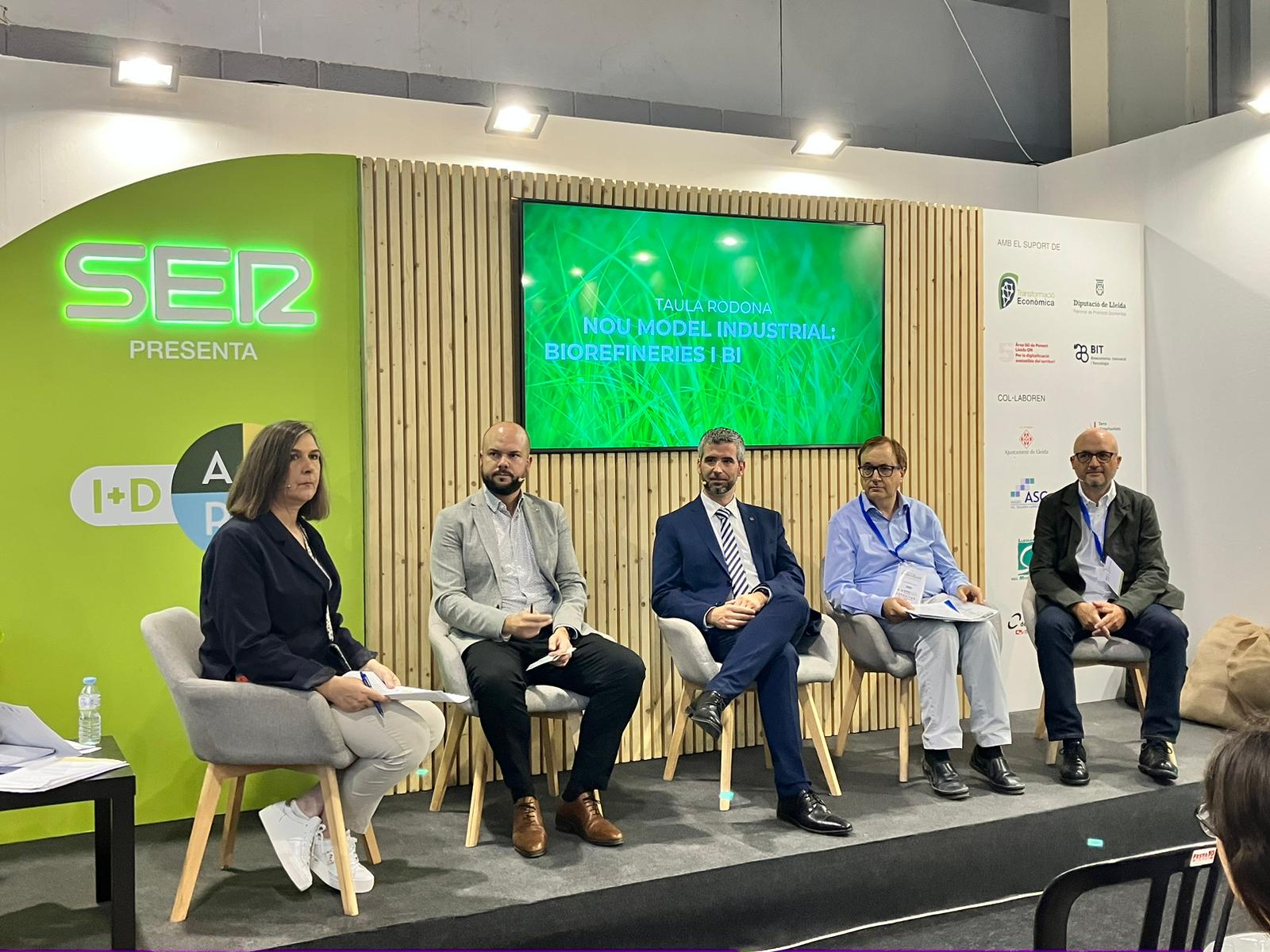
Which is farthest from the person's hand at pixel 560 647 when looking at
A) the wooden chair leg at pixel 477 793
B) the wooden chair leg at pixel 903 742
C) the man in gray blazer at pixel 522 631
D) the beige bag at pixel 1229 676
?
the beige bag at pixel 1229 676

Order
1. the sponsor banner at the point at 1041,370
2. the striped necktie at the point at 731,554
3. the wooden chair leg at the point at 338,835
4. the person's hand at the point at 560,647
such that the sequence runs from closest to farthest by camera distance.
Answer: the wooden chair leg at the point at 338,835 → the person's hand at the point at 560,647 → the striped necktie at the point at 731,554 → the sponsor banner at the point at 1041,370

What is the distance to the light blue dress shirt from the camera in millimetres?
4887

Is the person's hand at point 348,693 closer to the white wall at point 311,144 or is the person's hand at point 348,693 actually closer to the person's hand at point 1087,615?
the white wall at point 311,144

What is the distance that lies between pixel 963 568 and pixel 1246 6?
3657 mm

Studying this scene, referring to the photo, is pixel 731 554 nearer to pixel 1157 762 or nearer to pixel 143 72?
pixel 1157 762

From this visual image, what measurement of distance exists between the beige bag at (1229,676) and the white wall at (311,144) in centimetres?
264

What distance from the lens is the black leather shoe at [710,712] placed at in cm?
412

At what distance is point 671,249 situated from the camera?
16.8 feet

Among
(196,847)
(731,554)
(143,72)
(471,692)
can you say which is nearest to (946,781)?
(731,554)

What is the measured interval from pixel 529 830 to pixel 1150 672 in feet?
8.76

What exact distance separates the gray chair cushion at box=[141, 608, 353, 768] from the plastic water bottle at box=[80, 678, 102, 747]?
56 cm

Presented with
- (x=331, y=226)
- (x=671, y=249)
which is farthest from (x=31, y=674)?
(x=671, y=249)

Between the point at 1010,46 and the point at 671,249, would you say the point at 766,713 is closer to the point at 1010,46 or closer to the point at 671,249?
the point at 671,249

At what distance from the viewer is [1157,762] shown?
4.63 m
